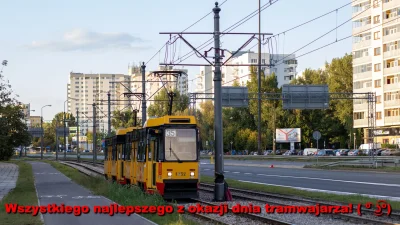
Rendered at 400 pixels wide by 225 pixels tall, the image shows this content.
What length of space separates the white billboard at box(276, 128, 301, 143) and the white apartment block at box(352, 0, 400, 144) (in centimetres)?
1230

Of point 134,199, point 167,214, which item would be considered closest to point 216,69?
point 134,199

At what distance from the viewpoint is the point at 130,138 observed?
103 feet

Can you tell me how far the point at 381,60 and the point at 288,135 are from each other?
2278cm

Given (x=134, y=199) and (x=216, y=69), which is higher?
(x=216, y=69)

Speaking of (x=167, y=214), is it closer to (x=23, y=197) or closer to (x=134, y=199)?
(x=134, y=199)

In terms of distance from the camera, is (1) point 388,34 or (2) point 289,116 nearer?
(1) point 388,34

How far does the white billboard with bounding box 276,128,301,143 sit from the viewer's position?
11150cm

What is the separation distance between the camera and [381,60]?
3757 inches

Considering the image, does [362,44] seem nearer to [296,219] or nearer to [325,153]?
[325,153]

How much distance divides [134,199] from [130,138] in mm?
8336

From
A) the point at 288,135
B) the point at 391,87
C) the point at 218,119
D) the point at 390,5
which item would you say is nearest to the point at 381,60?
the point at 391,87

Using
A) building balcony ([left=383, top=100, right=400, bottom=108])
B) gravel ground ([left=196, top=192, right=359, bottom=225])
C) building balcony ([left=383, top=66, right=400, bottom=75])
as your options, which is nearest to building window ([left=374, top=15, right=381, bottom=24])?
building balcony ([left=383, top=66, right=400, bottom=75])

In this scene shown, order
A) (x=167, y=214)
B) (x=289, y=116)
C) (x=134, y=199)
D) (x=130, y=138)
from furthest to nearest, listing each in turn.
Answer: (x=289, y=116), (x=130, y=138), (x=134, y=199), (x=167, y=214)

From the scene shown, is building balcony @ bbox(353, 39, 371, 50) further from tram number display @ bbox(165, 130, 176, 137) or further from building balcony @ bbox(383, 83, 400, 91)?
tram number display @ bbox(165, 130, 176, 137)
